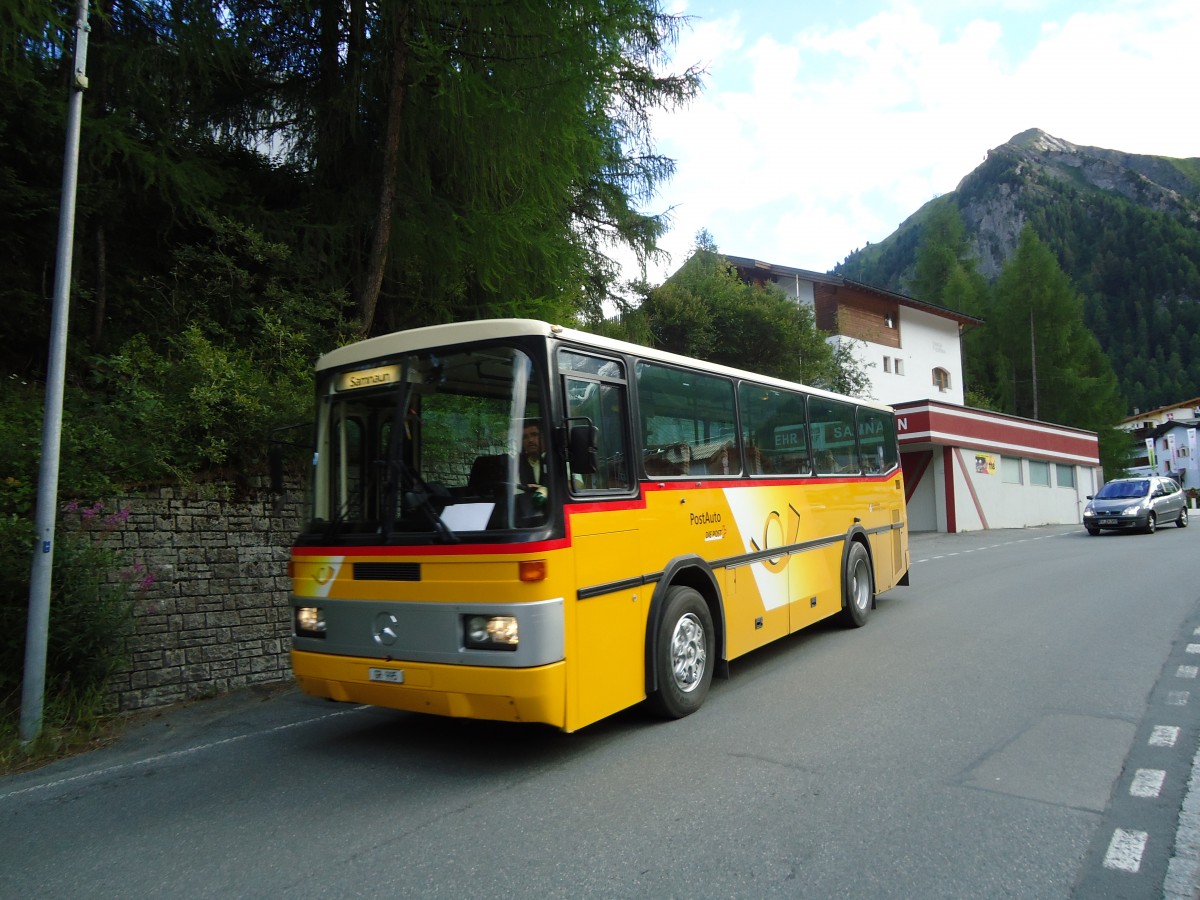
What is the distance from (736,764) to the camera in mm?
4875

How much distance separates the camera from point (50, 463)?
6.04 metres

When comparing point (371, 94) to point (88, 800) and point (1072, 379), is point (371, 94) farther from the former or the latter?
point (1072, 379)

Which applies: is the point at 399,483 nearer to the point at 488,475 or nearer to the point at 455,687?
the point at 488,475

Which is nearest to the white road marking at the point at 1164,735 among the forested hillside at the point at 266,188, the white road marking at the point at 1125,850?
the white road marking at the point at 1125,850

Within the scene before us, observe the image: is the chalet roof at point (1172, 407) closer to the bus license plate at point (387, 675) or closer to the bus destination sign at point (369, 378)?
the bus destination sign at point (369, 378)

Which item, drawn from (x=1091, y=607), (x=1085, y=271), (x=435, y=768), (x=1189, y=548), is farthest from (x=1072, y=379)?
(x=1085, y=271)

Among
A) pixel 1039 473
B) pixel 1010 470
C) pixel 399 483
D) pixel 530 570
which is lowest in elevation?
pixel 530 570

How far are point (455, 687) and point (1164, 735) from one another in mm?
4566

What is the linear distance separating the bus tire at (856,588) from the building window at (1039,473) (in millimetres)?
31289

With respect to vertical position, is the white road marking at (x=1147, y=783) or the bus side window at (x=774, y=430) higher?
the bus side window at (x=774, y=430)

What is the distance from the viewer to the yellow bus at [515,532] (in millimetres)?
4719

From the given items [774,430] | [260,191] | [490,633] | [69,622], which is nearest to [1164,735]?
[774,430]

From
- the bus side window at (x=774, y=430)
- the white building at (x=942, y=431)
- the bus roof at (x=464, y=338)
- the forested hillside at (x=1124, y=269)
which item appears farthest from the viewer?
the forested hillside at (x=1124, y=269)

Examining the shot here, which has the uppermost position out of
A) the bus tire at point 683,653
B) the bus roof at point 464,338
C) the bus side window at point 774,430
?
the bus roof at point 464,338
